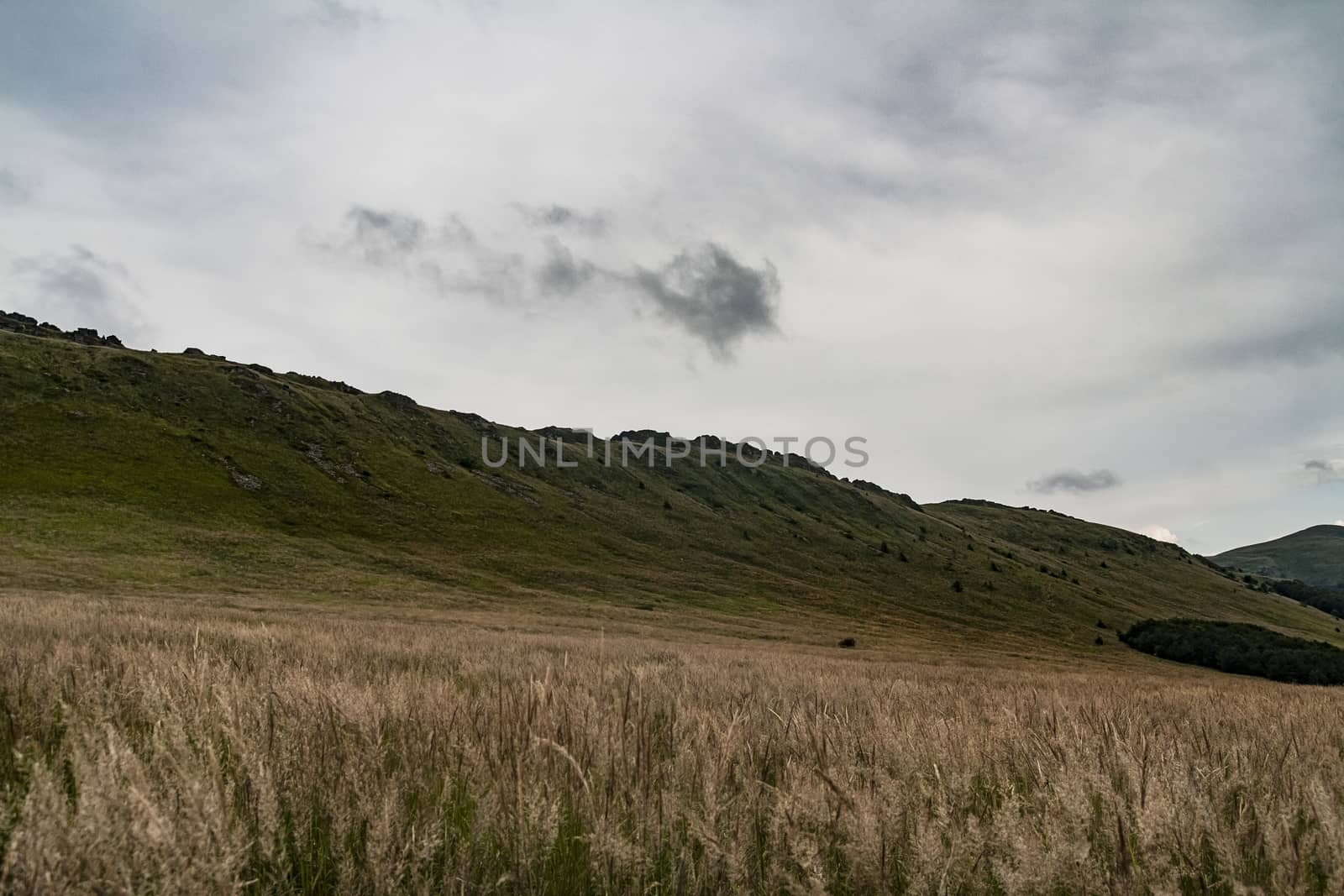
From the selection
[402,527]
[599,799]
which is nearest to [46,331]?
[402,527]

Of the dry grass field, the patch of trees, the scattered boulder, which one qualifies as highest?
the scattered boulder

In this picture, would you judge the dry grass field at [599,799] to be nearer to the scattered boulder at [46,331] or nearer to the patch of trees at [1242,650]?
the patch of trees at [1242,650]

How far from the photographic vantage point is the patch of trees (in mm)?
86750

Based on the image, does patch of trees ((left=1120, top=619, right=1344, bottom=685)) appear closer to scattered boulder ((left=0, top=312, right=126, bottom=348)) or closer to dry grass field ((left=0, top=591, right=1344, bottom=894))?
dry grass field ((left=0, top=591, right=1344, bottom=894))

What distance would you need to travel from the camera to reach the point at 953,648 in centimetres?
6800

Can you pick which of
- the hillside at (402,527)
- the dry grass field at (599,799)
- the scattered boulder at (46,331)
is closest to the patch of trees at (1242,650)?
the hillside at (402,527)

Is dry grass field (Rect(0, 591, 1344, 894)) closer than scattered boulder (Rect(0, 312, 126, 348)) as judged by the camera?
Yes

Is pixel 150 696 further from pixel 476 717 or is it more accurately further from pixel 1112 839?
pixel 1112 839

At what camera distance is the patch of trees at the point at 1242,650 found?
285 ft

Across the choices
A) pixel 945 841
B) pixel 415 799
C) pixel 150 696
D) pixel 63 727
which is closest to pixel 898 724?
pixel 945 841

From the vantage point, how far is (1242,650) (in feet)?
306

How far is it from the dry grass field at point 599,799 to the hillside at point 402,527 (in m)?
43.0

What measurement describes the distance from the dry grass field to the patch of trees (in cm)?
10671

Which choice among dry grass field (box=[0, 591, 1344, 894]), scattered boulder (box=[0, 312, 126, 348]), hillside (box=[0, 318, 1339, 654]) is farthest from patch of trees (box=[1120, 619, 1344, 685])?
scattered boulder (box=[0, 312, 126, 348])
